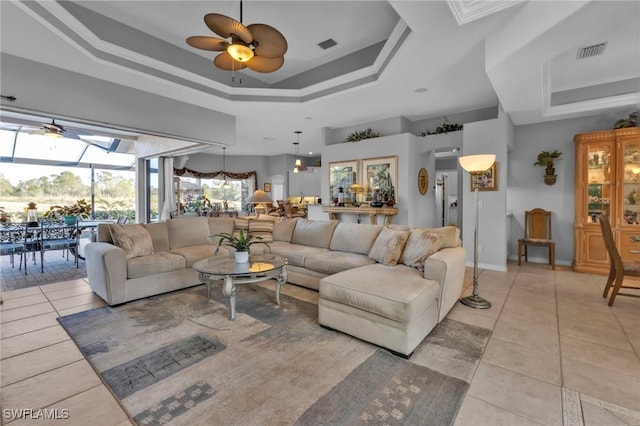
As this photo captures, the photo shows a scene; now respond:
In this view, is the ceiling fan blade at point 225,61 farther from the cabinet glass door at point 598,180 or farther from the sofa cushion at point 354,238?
the cabinet glass door at point 598,180

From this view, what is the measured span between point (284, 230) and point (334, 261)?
1.68m

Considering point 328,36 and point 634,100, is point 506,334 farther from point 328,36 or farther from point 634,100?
point 634,100

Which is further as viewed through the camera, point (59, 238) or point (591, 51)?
point (59, 238)

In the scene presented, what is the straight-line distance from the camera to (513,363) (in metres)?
2.13

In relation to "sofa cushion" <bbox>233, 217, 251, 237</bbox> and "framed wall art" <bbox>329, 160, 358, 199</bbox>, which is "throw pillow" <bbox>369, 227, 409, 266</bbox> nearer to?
"sofa cushion" <bbox>233, 217, 251, 237</bbox>

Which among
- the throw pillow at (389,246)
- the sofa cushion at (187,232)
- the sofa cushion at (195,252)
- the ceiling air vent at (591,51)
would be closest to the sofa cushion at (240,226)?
the sofa cushion at (187,232)

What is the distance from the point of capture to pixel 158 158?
7.69m

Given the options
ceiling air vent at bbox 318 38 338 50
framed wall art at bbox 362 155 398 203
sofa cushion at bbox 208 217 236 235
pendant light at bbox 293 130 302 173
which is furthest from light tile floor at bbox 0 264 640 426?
pendant light at bbox 293 130 302 173

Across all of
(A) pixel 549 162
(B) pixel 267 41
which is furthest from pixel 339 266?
(A) pixel 549 162

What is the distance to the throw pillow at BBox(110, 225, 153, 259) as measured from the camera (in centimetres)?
361

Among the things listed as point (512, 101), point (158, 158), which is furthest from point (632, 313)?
point (158, 158)

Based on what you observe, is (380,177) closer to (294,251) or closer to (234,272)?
(294,251)

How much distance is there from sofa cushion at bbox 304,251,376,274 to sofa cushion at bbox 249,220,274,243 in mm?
1296

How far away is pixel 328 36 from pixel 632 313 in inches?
189
